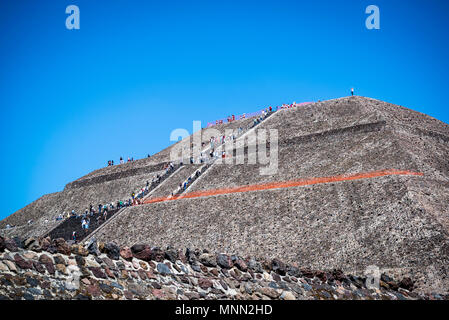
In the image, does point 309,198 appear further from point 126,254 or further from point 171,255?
point 126,254

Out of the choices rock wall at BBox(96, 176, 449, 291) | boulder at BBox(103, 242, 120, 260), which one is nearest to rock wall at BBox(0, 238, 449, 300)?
boulder at BBox(103, 242, 120, 260)

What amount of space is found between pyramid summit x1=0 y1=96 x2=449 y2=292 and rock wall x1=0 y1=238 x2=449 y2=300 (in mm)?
10561

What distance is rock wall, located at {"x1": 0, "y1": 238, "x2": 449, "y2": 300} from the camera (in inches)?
299

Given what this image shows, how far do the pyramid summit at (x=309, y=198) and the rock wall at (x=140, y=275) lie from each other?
10561mm

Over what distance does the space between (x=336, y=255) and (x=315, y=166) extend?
12.6 m

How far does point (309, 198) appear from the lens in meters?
28.4

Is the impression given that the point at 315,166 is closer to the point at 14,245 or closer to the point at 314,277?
the point at 314,277

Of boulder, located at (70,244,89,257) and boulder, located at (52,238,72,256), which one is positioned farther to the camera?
boulder, located at (70,244,89,257)

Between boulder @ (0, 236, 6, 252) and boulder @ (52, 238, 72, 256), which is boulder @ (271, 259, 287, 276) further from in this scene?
boulder @ (0, 236, 6, 252)

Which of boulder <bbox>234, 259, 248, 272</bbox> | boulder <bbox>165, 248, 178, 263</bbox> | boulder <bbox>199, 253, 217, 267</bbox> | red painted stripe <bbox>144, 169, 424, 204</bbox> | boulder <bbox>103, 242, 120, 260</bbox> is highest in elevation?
red painted stripe <bbox>144, 169, 424, 204</bbox>

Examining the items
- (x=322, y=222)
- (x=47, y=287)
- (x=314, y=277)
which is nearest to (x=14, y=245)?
(x=47, y=287)

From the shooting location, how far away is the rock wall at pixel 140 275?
759cm

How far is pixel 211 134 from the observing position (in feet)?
184

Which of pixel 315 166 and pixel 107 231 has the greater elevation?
pixel 315 166
